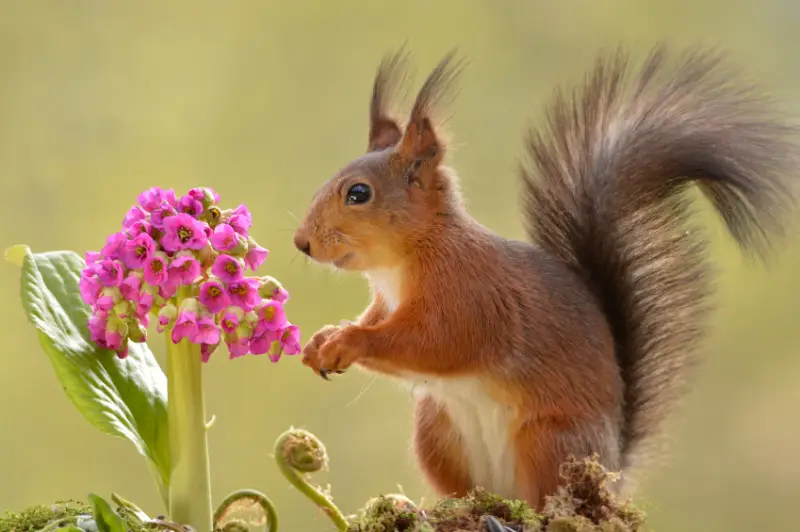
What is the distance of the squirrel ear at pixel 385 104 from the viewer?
164cm

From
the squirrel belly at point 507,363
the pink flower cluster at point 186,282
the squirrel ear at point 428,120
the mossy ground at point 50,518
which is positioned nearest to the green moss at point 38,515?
the mossy ground at point 50,518

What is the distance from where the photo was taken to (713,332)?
170 cm

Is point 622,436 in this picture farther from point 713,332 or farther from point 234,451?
point 234,451

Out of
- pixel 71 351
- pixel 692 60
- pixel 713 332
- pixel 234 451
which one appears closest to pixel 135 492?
pixel 234 451

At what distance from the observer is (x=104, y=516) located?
3.85 ft

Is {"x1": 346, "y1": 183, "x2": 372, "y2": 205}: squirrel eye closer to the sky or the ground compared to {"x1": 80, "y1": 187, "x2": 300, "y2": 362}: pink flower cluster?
closer to the sky

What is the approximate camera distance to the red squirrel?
4.72 feet

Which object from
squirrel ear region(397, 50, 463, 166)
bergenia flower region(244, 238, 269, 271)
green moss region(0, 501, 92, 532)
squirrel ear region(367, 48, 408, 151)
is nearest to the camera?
green moss region(0, 501, 92, 532)

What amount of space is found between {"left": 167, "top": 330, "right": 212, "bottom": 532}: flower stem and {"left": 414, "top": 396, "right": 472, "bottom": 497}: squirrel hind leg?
0.35 m

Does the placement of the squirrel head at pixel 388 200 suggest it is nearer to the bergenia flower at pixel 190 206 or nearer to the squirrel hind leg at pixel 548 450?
the bergenia flower at pixel 190 206

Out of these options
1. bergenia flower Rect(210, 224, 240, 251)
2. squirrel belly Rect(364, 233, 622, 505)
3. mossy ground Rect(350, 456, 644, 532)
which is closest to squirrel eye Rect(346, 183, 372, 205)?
squirrel belly Rect(364, 233, 622, 505)

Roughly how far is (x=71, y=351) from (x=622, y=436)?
31.8 inches

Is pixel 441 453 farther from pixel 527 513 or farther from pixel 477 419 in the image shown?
pixel 527 513

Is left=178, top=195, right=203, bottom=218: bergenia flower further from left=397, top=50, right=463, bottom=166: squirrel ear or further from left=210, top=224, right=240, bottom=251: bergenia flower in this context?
left=397, top=50, right=463, bottom=166: squirrel ear
